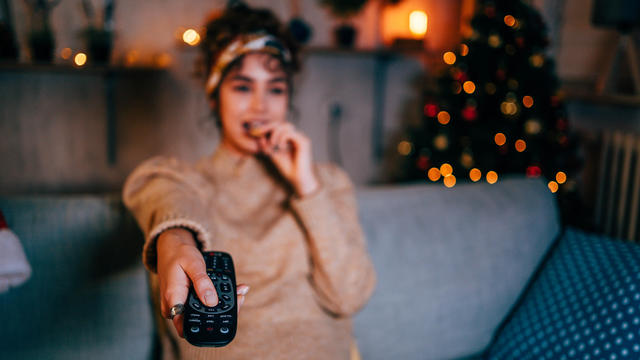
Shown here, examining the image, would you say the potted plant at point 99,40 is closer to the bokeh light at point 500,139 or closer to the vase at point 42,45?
the vase at point 42,45

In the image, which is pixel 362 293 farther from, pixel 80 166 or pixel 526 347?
pixel 80 166

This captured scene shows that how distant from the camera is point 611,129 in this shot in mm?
2420

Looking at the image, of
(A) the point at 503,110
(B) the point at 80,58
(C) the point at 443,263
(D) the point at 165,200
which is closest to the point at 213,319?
(D) the point at 165,200

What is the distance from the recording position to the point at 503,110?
2.33m

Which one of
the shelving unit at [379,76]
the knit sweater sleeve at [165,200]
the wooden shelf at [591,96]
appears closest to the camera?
the knit sweater sleeve at [165,200]

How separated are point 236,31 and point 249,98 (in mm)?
188

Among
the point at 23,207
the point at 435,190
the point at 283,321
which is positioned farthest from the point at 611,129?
the point at 23,207

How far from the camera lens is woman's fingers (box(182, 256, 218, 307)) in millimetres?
536

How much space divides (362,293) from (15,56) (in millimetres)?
2301

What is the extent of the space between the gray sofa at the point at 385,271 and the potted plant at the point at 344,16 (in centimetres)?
196

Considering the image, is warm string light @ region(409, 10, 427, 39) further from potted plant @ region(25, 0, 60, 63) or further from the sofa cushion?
the sofa cushion

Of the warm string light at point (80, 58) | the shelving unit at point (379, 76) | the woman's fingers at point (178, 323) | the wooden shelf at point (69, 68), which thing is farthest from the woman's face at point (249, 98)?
the shelving unit at point (379, 76)

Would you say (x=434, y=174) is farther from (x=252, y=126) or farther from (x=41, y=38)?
(x=41, y=38)

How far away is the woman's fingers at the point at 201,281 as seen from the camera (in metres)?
0.54
